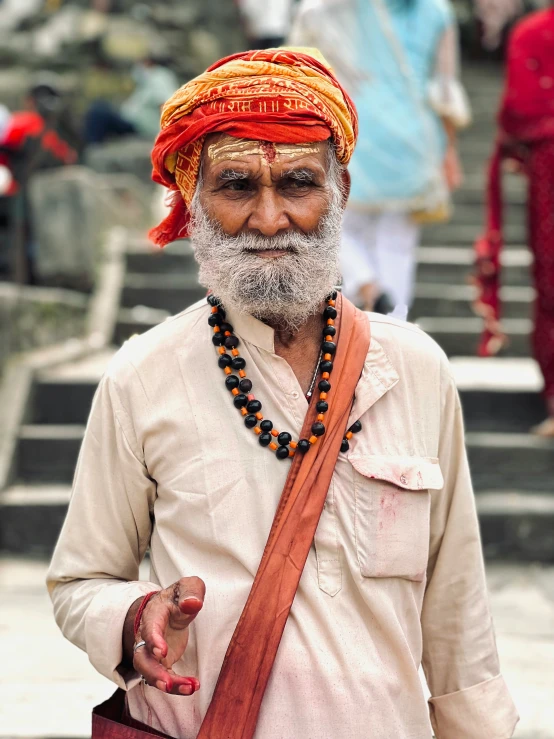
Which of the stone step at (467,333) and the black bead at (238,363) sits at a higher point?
the stone step at (467,333)

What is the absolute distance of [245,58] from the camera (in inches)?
85.4

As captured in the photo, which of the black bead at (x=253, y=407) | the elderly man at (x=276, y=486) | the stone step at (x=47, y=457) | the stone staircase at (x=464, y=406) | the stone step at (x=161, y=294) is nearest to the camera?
the elderly man at (x=276, y=486)

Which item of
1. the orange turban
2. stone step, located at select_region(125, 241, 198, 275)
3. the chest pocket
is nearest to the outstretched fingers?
the chest pocket

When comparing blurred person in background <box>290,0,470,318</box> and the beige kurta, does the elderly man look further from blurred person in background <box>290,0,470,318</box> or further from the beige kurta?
blurred person in background <box>290,0,470,318</box>

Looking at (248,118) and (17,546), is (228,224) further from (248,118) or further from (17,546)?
(17,546)

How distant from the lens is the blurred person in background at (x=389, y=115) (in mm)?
4809

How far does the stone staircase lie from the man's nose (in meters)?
3.53

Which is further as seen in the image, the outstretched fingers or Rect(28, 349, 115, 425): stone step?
Rect(28, 349, 115, 425): stone step

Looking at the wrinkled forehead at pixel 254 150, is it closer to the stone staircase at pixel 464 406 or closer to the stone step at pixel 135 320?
the stone staircase at pixel 464 406

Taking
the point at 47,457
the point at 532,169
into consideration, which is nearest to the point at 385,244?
the point at 532,169

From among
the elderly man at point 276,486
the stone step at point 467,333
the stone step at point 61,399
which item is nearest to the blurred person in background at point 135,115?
the stone step at point 467,333

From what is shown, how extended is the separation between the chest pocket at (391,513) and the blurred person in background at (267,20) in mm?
8469

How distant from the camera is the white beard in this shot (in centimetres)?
214

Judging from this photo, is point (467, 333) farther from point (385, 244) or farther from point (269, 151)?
point (269, 151)
